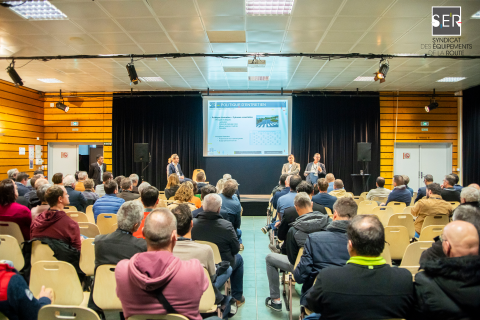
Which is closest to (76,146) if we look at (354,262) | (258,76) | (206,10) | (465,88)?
(258,76)

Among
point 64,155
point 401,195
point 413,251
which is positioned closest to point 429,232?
point 413,251

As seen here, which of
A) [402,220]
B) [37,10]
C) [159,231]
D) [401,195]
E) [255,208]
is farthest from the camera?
[255,208]

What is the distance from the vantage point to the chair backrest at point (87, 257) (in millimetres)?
2506

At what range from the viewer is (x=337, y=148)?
10266 mm

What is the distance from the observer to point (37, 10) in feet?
14.8

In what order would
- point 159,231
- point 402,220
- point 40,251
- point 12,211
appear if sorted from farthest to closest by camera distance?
point 402,220 → point 12,211 → point 40,251 → point 159,231

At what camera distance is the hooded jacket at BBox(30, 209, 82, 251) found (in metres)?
2.57

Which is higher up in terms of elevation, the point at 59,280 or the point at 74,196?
the point at 74,196

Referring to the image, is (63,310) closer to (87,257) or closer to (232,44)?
(87,257)

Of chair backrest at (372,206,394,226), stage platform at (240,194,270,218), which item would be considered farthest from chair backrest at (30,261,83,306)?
stage platform at (240,194,270,218)

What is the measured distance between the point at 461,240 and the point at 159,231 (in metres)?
1.52

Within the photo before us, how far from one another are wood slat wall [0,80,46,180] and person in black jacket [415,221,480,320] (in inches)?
419

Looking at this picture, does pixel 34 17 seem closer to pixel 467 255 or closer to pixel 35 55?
pixel 35 55

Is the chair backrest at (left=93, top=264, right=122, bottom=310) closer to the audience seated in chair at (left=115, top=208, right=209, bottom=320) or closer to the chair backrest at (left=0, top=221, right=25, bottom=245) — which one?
the audience seated in chair at (left=115, top=208, right=209, bottom=320)
